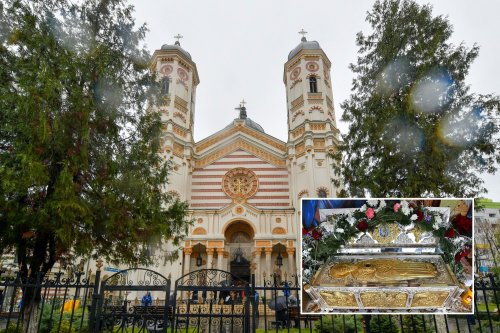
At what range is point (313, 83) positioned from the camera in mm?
27141

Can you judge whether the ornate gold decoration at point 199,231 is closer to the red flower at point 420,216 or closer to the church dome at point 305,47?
the church dome at point 305,47

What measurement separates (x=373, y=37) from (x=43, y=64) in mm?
9675

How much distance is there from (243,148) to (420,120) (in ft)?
58.6

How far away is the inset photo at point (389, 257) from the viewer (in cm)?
371

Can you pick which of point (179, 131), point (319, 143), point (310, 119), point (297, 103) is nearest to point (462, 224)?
point (319, 143)

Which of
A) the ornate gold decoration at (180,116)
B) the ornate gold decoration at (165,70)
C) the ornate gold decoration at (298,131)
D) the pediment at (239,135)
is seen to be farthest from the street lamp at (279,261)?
the ornate gold decoration at (165,70)

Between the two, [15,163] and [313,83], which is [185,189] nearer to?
[313,83]

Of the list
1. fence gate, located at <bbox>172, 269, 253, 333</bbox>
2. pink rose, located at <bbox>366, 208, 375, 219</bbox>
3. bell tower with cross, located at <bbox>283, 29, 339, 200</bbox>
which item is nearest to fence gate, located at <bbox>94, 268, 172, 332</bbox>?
fence gate, located at <bbox>172, 269, 253, 333</bbox>

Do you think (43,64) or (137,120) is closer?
(43,64)

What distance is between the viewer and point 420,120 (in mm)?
9188

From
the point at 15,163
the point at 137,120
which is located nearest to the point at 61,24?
the point at 137,120

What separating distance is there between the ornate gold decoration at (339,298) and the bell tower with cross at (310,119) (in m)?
18.1

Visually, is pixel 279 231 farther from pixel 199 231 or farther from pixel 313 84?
pixel 313 84

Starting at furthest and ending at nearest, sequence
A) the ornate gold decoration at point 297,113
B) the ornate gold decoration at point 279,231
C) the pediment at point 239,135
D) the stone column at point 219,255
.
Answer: the pediment at point 239,135 < the ornate gold decoration at point 297,113 < the ornate gold decoration at point 279,231 < the stone column at point 219,255
